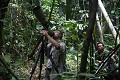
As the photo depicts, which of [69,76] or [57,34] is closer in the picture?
[69,76]

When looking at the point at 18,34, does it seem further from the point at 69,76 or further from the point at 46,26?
the point at 69,76

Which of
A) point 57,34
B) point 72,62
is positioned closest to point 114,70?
point 57,34

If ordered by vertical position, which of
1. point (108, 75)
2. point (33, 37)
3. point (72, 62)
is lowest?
point (72, 62)

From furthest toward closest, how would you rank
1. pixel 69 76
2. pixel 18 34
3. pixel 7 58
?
pixel 18 34, pixel 69 76, pixel 7 58

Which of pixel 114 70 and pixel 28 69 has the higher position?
pixel 114 70

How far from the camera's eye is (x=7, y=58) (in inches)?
62.6

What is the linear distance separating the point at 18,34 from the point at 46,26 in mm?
5037

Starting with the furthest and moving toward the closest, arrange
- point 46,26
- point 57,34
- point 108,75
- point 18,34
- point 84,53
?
point 18,34, point 57,34, point 46,26, point 108,75, point 84,53

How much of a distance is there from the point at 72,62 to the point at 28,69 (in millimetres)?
1614

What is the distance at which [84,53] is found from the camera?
5.62ft

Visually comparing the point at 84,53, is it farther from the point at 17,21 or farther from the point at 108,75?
the point at 17,21

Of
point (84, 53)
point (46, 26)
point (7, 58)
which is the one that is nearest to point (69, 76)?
point (84, 53)

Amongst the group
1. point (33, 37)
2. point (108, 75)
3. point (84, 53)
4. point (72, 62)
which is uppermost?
point (84, 53)

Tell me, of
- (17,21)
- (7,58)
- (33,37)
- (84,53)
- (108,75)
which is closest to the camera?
(7,58)
